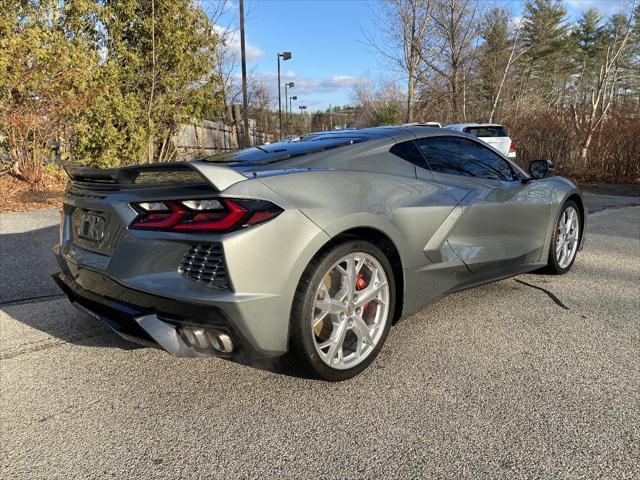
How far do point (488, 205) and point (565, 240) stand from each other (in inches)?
63.5

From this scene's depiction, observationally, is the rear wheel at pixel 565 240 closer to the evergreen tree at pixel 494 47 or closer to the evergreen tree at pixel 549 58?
the evergreen tree at pixel 494 47

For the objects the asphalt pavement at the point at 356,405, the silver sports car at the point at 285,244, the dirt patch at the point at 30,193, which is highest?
the silver sports car at the point at 285,244

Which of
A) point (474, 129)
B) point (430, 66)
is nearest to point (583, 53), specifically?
point (430, 66)

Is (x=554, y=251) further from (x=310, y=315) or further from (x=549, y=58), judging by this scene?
(x=549, y=58)

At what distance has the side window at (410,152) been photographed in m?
3.00

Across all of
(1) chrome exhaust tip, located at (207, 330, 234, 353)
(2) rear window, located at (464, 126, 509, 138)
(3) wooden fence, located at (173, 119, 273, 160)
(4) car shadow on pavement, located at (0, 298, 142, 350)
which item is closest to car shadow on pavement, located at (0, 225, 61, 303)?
(4) car shadow on pavement, located at (0, 298, 142, 350)

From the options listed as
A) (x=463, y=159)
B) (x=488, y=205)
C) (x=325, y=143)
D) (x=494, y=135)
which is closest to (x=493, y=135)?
(x=494, y=135)

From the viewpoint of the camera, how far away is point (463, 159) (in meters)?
3.50

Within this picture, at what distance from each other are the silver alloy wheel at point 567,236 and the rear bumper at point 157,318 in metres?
3.31

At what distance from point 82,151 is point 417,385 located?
1005 cm

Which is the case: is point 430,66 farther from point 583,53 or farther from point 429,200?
point 583,53

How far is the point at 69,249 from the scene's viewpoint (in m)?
2.73

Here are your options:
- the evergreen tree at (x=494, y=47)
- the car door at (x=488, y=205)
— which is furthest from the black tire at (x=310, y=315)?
the evergreen tree at (x=494, y=47)

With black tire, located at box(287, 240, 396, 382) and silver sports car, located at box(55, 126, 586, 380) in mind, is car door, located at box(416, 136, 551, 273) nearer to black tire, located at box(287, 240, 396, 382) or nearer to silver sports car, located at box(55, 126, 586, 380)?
silver sports car, located at box(55, 126, 586, 380)
